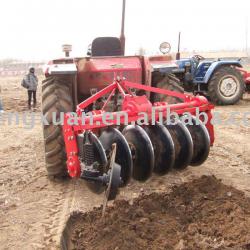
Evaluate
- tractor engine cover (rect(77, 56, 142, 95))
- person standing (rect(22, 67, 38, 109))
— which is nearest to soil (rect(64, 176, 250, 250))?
tractor engine cover (rect(77, 56, 142, 95))

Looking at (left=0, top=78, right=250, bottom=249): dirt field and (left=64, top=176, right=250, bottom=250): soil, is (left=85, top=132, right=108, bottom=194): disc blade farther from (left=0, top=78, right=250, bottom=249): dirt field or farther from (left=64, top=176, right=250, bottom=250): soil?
(left=0, top=78, right=250, bottom=249): dirt field

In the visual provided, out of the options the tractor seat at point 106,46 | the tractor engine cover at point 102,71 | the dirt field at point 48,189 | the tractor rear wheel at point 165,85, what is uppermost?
the tractor seat at point 106,46

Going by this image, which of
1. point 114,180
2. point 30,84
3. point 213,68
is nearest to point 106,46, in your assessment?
point 114,180

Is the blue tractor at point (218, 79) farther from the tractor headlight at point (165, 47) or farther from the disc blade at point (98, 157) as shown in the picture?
the disc blade at point (98, 157)

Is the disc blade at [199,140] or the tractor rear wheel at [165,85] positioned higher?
the tractor rear wheel at [165,85]

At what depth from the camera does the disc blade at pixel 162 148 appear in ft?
12.4

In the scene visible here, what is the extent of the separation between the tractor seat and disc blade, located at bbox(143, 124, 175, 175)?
2.34 metres

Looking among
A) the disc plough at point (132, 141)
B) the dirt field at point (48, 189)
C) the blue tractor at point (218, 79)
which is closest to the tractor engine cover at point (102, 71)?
the disc plough at point (132, 141)

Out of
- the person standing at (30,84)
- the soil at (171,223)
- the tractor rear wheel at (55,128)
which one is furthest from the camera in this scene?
the person standing at (30,84)

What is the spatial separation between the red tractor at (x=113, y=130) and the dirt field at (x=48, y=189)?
0.38 meters

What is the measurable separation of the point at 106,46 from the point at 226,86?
5479 millimetres

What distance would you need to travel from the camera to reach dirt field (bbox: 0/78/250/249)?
347 centimetres

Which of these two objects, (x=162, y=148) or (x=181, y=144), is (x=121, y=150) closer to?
(x=162, y=148)

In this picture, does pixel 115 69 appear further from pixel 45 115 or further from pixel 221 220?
pixel 221 220
